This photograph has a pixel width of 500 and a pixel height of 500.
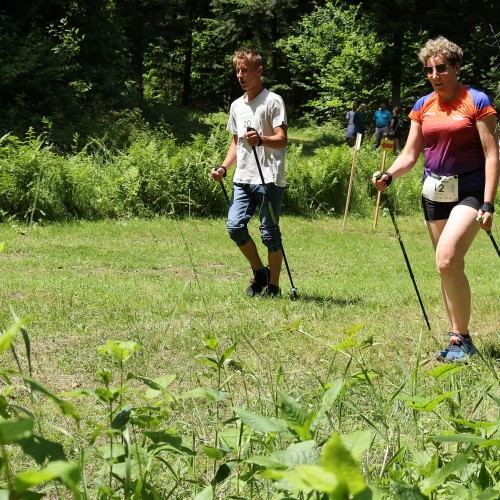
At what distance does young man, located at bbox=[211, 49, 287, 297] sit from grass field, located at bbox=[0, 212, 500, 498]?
57 centimetres

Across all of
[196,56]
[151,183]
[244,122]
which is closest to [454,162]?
[244,122]

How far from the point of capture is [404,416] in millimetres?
3201

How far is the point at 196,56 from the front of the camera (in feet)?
160

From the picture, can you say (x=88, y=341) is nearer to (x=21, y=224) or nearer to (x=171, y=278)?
(x=171, y=278)

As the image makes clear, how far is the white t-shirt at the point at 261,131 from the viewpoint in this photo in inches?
277

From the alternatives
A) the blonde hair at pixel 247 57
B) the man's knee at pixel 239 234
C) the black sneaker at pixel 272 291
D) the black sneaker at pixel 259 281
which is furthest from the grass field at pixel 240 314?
the blonde hair at pixel 247 57

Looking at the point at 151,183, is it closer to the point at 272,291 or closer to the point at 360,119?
the point at 272,291

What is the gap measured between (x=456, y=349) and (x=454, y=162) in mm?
1168

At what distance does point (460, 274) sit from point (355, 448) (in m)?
4.21

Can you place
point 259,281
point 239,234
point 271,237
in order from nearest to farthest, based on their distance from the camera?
point 271,237 → point 239,234 → point 259,281

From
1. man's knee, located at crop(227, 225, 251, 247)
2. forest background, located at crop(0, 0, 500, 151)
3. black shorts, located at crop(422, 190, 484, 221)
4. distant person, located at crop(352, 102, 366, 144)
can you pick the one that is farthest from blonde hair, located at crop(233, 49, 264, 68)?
distant person, located at crop(352, 102, 366, 144)

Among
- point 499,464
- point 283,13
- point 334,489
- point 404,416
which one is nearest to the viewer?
point 334,489

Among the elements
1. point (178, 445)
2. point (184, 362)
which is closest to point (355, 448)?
point (178, 445)

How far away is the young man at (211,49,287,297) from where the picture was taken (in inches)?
276
